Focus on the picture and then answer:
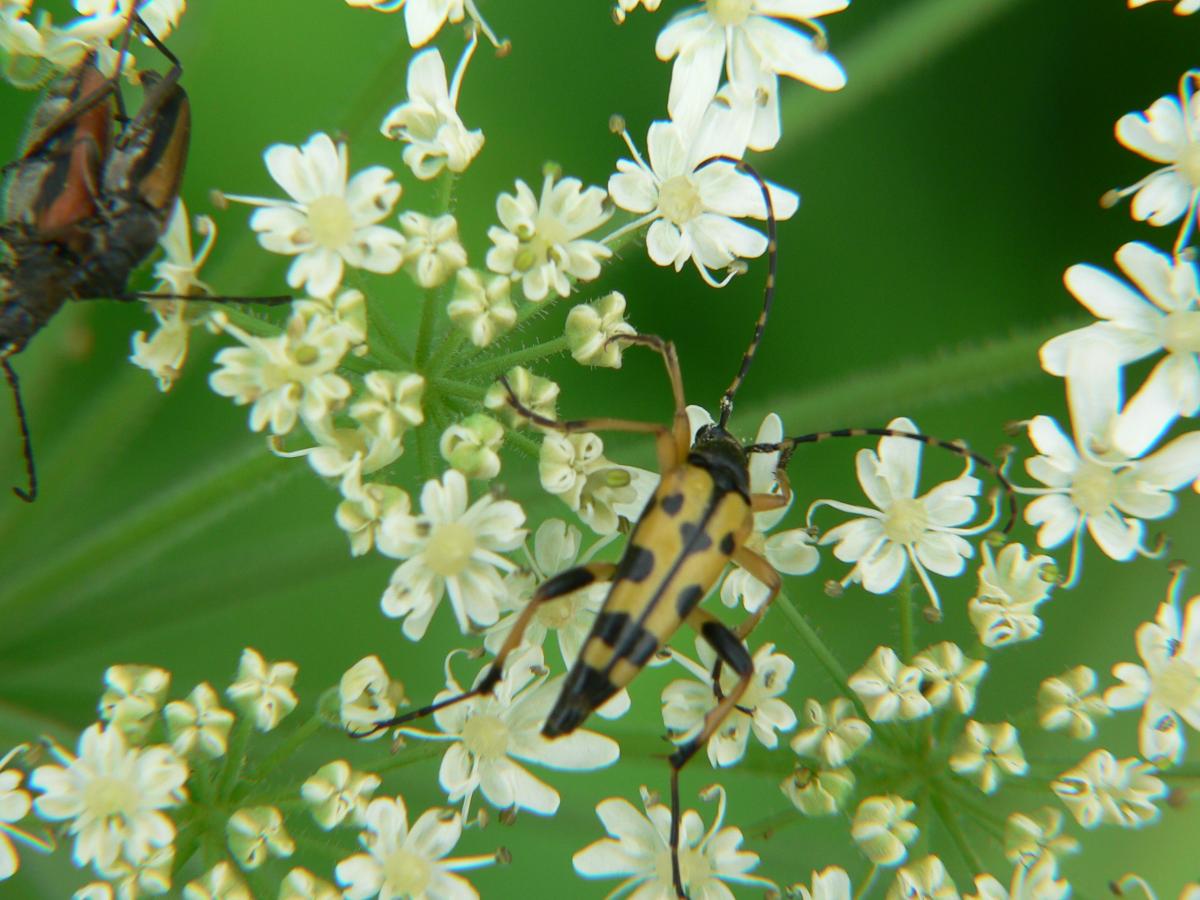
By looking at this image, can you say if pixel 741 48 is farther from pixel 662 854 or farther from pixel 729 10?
pixel 662 854

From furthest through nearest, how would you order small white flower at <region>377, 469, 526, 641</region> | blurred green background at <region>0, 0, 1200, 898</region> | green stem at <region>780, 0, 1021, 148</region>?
green stem at <region>780, 0, 1021, 148</region> < blurred green background at <region>0, 0, 1200, 898</region> < small white flower at <region>377, 469, 526, 641</region>

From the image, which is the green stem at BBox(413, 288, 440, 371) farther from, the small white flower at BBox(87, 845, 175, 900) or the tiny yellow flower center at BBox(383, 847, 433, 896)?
the small white flower at BBox(87, 845, 175, 900)

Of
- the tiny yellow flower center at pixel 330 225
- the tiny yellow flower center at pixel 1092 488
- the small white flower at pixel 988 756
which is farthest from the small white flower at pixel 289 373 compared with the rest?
the tiny yellow flower center at pixel 1092 488

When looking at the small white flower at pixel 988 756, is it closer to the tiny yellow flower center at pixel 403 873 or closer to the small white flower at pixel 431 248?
the tiny yellow flower center at pixel 403 873

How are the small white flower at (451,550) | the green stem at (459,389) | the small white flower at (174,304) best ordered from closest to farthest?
the small white flower at (451,550)
the small white flower at (174,304)
the green stem at (459,389)

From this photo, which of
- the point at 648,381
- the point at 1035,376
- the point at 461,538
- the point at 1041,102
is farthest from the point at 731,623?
the point at 1041,102

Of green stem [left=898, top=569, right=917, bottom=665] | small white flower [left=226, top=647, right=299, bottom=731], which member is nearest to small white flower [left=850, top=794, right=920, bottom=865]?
green stem [left=898, top=569, right=917, bottom=665]

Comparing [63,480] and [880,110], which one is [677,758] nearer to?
[63,480]
